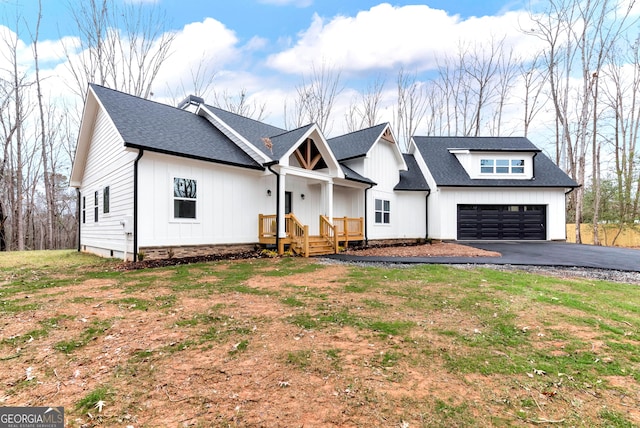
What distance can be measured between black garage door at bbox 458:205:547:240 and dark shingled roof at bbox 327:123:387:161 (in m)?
6.15

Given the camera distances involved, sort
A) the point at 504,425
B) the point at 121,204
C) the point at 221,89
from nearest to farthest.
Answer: the point at 504,425 → the point at 121,204 → the point at 221,89

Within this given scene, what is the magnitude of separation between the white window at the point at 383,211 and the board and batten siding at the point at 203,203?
6.37m

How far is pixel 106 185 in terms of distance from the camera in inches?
432

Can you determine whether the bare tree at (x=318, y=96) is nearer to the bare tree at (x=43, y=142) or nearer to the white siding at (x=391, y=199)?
the white siding at (x=391, y=199)

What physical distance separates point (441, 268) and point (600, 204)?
67.6 ft

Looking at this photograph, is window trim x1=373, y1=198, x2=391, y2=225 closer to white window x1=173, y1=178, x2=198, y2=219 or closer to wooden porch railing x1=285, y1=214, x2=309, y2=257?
wooden porch railing x1=285, y1=214, x2=309, y2=257

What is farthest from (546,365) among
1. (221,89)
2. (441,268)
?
(221,89)

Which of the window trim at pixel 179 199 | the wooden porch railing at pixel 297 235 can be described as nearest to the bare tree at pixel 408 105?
the wooden porch railing at pixel 297 235

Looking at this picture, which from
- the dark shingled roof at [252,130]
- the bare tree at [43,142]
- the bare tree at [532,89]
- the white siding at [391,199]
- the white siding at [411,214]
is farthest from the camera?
the bare tree at [532,89]

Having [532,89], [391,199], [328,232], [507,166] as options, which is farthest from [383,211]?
[532,89]

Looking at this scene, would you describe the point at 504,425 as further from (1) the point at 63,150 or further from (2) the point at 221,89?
(1) the point at 63,150

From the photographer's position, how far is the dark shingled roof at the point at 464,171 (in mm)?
16312

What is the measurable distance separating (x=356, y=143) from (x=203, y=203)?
9.33m

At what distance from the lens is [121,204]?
9.61 metres
